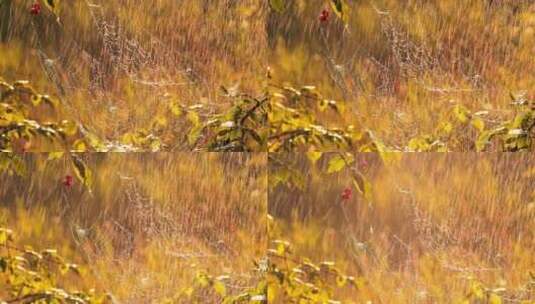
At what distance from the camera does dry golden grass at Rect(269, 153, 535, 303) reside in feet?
8.21

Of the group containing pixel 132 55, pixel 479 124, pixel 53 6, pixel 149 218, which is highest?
pixel 53 6

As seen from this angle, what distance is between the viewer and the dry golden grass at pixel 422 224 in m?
2.50

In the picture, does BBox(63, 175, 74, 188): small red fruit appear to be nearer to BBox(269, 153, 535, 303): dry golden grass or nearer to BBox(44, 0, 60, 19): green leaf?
BBox(44, 0, 60, 19): green leaf

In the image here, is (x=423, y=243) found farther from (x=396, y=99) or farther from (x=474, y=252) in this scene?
(x=396, y=99)

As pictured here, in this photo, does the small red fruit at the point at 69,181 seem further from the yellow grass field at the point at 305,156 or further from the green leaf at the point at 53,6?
the green leaf at the point at 53,6

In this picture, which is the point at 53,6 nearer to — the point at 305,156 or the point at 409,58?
the point at 305,156

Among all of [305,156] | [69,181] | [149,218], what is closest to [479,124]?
[305,156]

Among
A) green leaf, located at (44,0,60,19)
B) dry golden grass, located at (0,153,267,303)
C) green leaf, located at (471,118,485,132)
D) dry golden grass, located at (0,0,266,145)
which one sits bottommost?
dry golden grass, located at (0,153,267,303)

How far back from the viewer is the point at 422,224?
2.51 m

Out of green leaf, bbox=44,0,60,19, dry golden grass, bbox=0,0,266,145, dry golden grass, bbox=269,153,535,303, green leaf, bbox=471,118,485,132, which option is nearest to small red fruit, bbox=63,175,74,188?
dry golden grass, bbox=0,0,266,145

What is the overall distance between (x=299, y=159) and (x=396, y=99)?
1.08 ft

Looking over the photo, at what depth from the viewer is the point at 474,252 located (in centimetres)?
251

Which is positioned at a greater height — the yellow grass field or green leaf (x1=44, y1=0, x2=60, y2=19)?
green leaf (x1=44, y1=0, x2=60, y2=19)

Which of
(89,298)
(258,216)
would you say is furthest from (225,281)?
(89,298)
